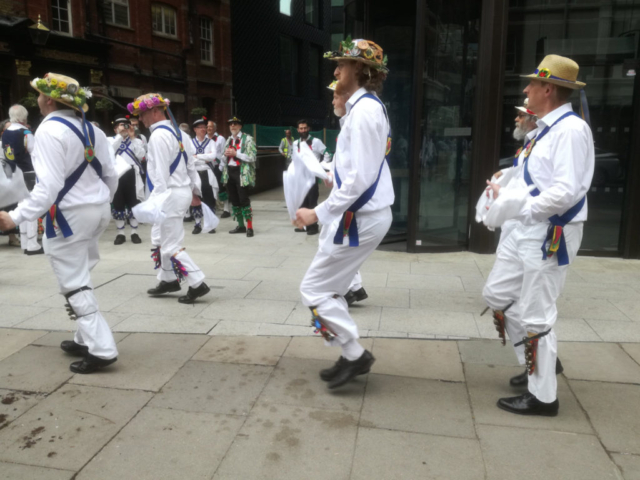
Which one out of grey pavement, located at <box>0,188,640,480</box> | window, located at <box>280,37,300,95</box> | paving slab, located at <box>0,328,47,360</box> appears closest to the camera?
grey pavement, located at <box>0,188,640,480</box>

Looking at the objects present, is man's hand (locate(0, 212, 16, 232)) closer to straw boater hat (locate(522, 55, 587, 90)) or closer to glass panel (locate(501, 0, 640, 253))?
straw boater hat (locate(522, 55, 587, 90))

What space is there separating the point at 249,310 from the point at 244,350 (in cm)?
103

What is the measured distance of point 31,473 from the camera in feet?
8.50

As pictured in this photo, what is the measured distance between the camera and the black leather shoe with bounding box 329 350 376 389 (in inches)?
134

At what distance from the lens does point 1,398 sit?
10.9 feet

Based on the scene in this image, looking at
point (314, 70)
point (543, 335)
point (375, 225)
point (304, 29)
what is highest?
point (304, 29)

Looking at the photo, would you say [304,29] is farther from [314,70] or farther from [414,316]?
[414,316]

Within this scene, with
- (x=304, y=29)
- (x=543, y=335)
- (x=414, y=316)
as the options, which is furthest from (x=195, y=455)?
(x=304, y=29)

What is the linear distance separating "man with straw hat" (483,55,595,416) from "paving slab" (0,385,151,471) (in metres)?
2.25

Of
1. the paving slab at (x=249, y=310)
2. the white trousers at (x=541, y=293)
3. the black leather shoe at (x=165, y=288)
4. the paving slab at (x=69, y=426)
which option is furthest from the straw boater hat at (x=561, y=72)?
the black leather shoe at (x=165, y=288)

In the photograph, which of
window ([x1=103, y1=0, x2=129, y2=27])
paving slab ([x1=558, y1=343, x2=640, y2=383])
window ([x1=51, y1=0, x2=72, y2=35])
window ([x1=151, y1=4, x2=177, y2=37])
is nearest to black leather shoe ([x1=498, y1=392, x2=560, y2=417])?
paving slab ([x1=558, y1=343, x2=640, y2=383])

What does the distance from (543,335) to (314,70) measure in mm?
30875

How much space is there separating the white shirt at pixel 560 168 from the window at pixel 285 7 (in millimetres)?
27515

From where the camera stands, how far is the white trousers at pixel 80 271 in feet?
11.9
